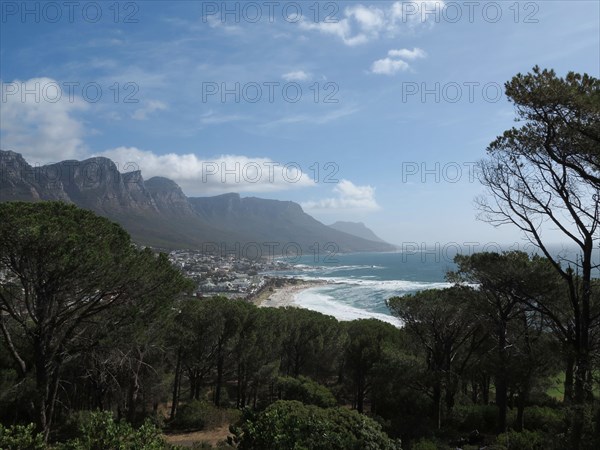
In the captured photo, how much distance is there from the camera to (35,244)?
8.85 m

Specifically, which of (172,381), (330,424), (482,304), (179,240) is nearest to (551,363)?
(482,304)

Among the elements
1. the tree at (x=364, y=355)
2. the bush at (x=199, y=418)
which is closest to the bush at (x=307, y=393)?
the bush at (x=199, y=418)

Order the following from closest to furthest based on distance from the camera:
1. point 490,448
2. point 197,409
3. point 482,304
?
point 490,448 < point 482,304 < point 197,409

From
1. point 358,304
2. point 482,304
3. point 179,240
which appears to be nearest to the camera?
point 482,304

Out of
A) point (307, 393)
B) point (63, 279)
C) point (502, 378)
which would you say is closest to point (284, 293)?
point (307, 393)

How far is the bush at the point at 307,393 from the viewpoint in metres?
14.0

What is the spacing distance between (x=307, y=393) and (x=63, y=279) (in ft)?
29.7

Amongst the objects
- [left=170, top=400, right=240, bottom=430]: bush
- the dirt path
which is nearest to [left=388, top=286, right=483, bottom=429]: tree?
the dirt path

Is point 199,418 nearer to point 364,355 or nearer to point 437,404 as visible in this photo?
point 364,355

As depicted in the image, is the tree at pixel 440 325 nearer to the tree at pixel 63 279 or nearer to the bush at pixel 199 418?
the bush at pixel 199 418

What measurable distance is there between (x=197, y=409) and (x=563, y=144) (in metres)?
14.8

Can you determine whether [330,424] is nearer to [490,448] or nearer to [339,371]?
[490,448]

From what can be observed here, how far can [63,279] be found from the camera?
9.55 m

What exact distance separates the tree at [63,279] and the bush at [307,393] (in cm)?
621
